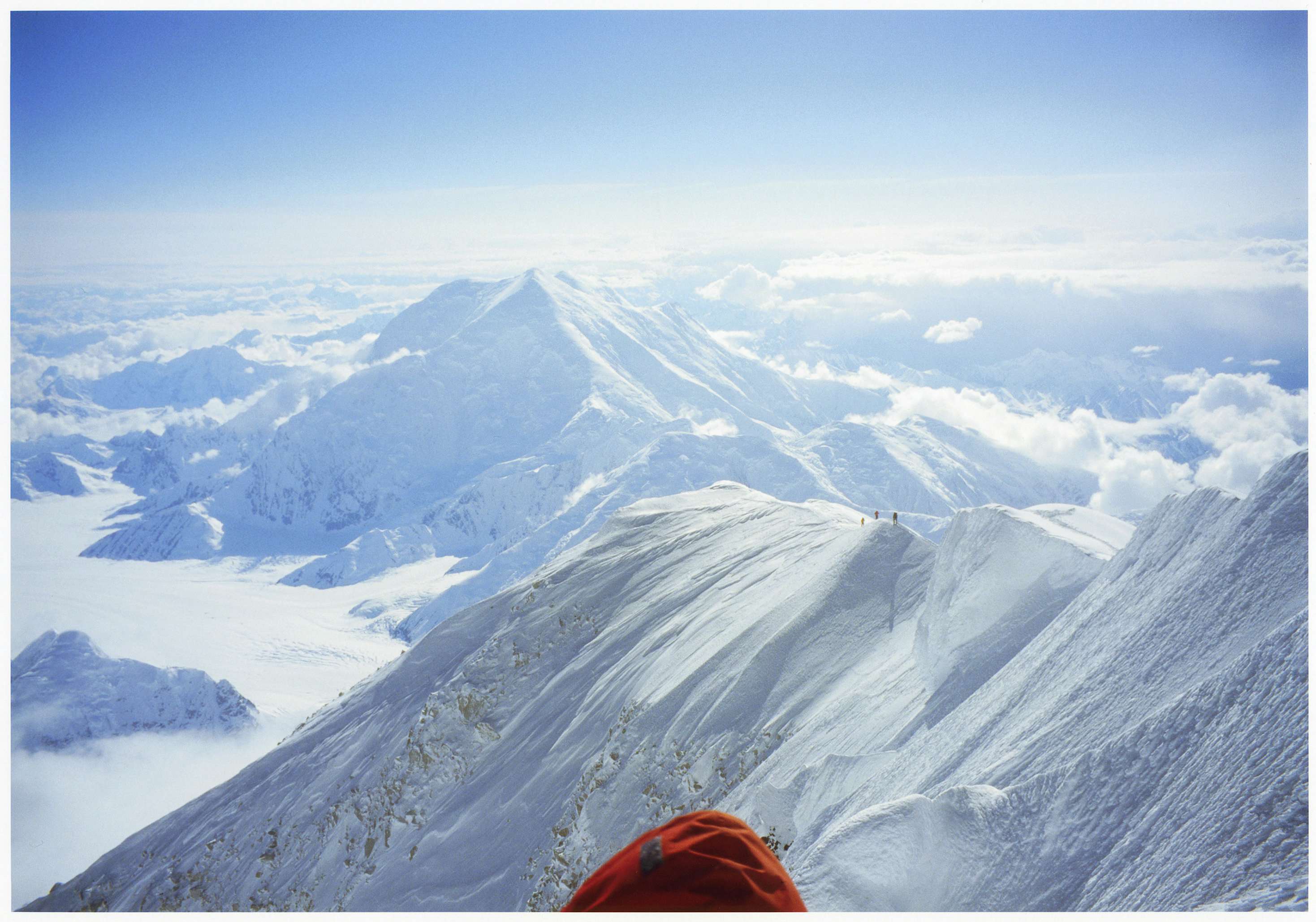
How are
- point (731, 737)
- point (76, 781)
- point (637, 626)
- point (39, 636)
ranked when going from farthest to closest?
point (39, 636) → point (76, 781) → point (637, 626) → point (731, 737)

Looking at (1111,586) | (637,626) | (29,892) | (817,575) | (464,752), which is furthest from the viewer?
(29,892)

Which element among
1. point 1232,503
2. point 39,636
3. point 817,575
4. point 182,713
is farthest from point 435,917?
point 39,636

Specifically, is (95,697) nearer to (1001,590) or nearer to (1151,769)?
(1001,590)

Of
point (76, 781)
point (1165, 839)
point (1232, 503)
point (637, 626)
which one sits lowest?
point (76, 781)

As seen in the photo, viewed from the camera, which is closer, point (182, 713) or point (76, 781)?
point (76, 781)

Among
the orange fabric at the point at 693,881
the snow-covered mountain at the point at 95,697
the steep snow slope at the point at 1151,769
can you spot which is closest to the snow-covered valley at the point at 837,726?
the steep snow slope at the point at 1151,769

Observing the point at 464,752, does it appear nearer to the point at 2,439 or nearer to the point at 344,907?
the point at 344,907

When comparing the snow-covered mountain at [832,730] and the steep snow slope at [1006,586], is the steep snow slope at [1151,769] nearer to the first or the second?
the snow-covered mountain at [832,730]
